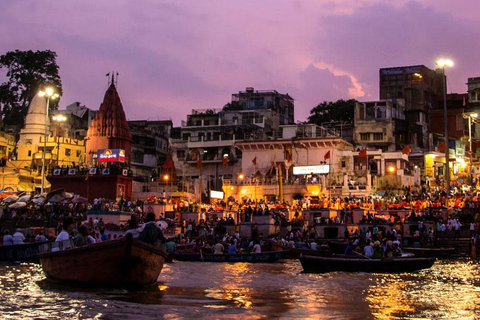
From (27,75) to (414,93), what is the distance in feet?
140

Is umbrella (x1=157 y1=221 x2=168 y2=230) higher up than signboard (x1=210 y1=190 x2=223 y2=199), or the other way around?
signboard (x1=210 y1=190 x2=223 y2=199)

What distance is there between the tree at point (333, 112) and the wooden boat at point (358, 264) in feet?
174

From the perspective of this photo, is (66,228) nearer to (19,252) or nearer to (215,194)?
(19,252)

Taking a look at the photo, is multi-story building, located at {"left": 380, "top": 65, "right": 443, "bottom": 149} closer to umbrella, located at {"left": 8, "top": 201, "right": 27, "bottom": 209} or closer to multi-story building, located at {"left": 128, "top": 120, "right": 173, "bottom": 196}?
multi-story building, located at {"left": 128, "top": 120, "right": 173, "bottom": 196}

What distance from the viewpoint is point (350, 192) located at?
54.1 meters

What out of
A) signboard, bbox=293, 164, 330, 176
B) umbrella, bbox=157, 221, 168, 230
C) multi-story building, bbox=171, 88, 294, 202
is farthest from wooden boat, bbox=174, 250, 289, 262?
multi-story building, bbox=171, 88, 294, 202

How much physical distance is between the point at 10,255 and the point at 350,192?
35533 millimetres

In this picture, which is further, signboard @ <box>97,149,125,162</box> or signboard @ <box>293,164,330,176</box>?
signboard @ <box>97,149,125,162</box>

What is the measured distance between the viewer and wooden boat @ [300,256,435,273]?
21.9 meters

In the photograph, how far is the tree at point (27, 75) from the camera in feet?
238

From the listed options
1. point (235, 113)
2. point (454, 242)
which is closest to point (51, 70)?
point (235, 113)

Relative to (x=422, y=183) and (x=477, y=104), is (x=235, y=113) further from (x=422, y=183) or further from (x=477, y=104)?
(x=477, y=104)

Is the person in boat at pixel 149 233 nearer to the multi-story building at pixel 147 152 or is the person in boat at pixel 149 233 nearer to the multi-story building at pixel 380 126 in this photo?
the multi-story building at pixel 147 152

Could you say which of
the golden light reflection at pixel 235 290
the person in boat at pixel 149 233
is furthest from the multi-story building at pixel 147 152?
the person in boat at pixel 149 233
